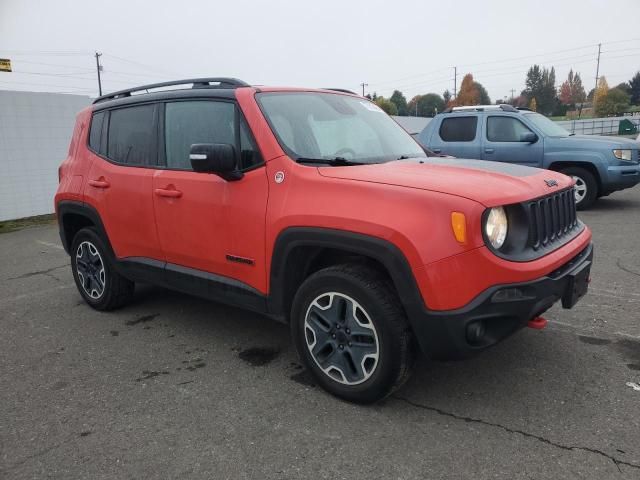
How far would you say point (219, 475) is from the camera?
8.09 feet

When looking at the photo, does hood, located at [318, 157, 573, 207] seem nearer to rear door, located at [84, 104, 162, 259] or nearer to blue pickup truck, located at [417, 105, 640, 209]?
rear door, located at [84, 104, 162, 259]

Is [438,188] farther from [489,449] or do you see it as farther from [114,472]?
[114,472]

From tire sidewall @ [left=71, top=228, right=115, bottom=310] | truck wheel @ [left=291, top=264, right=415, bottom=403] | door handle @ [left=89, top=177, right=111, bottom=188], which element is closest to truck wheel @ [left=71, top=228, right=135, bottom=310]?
tire sidewall @ [left=71, top=228, right=115, bottom=310]

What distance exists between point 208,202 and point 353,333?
1372 mm

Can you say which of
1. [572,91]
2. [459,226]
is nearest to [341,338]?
[459,226]

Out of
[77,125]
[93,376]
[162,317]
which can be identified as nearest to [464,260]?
[93,376]

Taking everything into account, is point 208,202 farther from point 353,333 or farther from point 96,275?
point 96,275

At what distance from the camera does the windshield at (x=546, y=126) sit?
9.37 meters

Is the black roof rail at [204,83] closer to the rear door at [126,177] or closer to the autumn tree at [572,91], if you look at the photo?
the rear door at [126,177]

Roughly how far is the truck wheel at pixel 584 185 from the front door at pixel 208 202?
7.34 meters

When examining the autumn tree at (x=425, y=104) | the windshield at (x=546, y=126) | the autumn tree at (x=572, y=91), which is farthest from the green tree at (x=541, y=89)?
the windshield at (x=546, y=126)

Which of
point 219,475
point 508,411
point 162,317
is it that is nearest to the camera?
point 219,475

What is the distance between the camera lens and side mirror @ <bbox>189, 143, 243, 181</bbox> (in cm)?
317

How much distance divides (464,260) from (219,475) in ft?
5.14
